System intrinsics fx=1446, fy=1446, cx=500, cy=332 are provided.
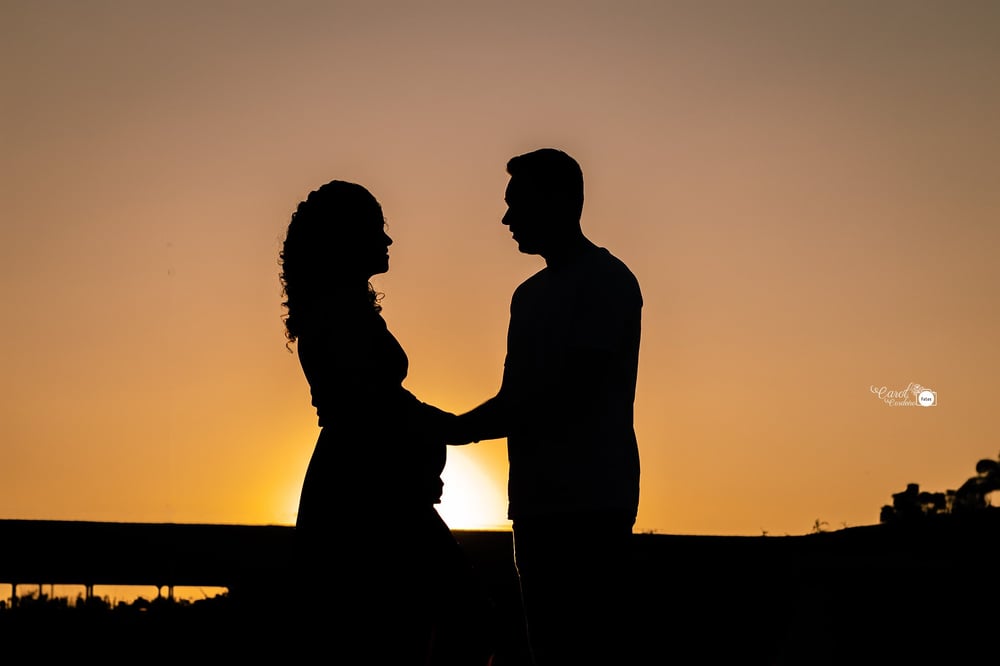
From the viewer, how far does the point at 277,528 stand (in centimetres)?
589

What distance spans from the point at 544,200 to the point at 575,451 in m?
0.90

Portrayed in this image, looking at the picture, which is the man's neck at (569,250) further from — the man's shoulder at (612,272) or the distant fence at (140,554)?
the distant fence at (140,554)

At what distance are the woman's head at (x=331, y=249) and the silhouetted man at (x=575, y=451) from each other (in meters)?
0.54

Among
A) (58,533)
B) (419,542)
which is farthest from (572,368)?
(58,533)

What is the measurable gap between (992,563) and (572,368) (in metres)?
1.66

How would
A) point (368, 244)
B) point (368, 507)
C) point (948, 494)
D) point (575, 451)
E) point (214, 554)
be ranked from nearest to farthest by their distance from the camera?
point (575, 451) → point (368, 507) → point (368, 244) → point (214, 554) → point (948, 494)

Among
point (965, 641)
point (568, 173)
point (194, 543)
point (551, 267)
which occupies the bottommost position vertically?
point (965, 641)

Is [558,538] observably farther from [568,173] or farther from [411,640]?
[568,173]

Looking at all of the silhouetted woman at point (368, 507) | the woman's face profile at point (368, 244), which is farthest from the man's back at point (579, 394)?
the woman's face profile at point (368, 244)

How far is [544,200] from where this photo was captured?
16.2 feet

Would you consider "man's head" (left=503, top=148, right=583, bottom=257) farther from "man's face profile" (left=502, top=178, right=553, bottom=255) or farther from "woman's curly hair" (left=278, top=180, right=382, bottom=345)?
"woman's curly hair" (left=278, top=180, right=382, bottom=345)

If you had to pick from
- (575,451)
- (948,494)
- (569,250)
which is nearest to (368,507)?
(575,451)

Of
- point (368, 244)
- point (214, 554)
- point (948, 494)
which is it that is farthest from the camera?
point (948, 494)

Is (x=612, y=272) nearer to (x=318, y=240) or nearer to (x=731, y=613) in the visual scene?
(x=318, y=240)
